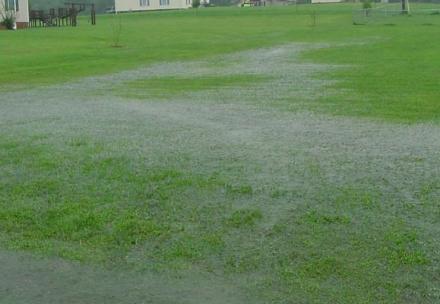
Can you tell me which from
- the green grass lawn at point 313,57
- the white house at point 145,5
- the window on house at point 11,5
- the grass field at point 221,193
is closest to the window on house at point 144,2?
the white house at point 145,5

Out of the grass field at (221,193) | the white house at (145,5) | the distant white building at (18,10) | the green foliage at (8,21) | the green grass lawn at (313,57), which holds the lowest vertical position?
the grass field at (221,193)

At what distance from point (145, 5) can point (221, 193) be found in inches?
A: 3219

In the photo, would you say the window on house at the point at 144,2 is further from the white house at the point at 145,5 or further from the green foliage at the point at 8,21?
the green foliage at the point at 8,21

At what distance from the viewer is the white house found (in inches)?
3322

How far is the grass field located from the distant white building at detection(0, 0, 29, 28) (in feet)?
96.1

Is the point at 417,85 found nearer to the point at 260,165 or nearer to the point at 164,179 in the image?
the point at 260,165

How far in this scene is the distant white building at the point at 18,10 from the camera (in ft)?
139

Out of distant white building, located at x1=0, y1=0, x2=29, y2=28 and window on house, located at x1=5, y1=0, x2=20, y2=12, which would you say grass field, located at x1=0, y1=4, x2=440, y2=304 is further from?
window on house, located at x1=5, y1=0, x2=20, y2=12

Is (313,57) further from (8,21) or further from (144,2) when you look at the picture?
(144,2)

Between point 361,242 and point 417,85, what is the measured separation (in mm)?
9714

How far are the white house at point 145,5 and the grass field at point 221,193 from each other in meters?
71.4

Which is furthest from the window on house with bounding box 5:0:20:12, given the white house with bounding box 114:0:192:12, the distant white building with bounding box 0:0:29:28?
the white house with bounding box 114:0:192:12

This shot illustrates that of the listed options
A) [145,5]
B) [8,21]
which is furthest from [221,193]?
[145,5]

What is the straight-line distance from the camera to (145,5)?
86.0 metres
